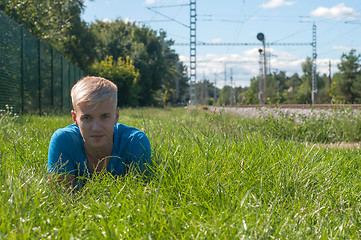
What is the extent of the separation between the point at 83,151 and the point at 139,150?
445mm

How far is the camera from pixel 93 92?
8.50 ft

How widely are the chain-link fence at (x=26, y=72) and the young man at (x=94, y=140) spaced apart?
580 centimetres

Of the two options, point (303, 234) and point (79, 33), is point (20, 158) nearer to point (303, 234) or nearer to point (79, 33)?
point (303, 234)

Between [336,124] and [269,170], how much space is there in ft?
17.1

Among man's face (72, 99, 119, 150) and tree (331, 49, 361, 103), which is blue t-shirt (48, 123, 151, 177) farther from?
tree (331, 49, 361, 103)

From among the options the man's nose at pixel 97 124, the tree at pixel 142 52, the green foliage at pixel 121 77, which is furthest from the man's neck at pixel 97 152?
the tree at pixel 142 52

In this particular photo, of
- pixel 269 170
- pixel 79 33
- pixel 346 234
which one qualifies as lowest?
pixel 346 234

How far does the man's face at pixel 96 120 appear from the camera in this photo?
258 centimetres

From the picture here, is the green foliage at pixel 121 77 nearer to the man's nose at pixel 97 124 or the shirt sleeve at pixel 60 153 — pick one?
the shirt sleeve at pixel 60 153

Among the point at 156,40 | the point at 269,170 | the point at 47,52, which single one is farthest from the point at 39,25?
the point at 156,40

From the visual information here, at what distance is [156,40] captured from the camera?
41531mm

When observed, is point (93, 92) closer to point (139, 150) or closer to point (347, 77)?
point (139, 150)

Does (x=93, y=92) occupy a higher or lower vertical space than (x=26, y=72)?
lower

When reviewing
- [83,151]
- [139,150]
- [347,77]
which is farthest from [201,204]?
[347,77]
